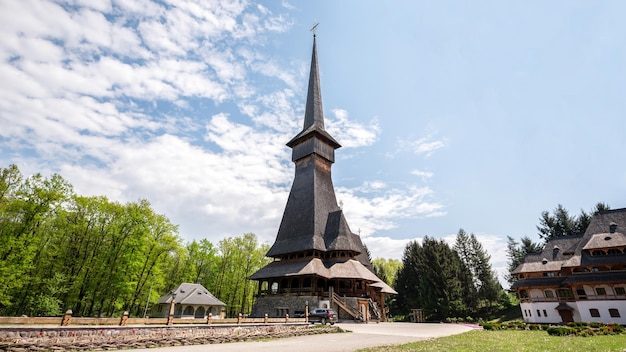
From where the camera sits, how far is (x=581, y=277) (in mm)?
33719

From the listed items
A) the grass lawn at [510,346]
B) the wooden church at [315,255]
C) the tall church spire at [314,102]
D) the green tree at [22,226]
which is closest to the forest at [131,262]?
the green tree at [22,226]

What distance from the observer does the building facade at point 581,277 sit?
3228 cm

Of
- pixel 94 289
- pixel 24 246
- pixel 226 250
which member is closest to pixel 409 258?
pixel 226 250

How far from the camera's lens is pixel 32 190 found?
30.1 m

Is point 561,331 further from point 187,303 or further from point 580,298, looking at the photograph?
point 187,303

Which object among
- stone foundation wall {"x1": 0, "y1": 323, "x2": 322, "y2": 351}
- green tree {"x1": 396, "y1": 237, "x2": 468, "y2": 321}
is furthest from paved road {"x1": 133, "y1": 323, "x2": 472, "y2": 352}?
green tree {"x1": 396, "y1": 237, "x2": 468, "y2": 321}

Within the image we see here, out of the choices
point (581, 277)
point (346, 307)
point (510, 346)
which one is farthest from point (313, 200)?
point (581, 277)

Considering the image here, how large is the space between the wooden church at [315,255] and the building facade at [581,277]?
20.7 meters

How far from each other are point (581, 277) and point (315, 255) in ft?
102

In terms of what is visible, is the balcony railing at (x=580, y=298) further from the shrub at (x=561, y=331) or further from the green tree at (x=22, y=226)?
the green tree at (x=22, y=226)

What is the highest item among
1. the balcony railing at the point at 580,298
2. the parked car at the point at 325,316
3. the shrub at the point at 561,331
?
the balcony railing at the point at 580,298

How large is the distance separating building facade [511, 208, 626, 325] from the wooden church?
67.9ft

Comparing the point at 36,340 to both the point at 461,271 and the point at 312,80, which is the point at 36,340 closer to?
the point at 312,80

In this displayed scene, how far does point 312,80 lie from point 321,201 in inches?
914
